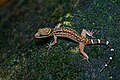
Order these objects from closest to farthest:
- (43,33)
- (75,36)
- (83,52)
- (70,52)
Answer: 1. (83,52)
2. (70,52)
3. (75,36)
4. (43,33)

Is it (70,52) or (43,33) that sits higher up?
(43,33)

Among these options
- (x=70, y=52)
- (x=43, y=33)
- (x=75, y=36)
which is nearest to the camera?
(x=70, y=52)

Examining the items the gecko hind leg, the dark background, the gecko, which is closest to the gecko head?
the gecko

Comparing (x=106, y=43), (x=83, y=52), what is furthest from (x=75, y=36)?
(x=106, y=43)

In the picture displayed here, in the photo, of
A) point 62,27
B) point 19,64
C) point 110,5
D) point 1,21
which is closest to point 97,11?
point 110,5

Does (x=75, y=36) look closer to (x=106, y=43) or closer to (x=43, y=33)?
(x=106, y=43)

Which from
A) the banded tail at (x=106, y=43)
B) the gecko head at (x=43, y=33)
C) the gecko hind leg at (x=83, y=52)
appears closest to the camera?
the banded tail at (x=106, y=43)

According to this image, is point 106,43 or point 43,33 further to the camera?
point 43,33

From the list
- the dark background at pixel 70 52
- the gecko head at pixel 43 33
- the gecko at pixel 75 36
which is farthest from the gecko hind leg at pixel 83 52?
the gecko head at pixel 43 33

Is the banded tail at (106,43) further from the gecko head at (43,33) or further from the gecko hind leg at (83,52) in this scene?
the gecko head at (43,33)

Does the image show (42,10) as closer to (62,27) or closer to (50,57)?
(62,27)

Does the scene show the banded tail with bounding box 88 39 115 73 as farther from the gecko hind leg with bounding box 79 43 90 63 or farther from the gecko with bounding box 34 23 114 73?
the gecko hind leg with bounding box 79 43 90 63
